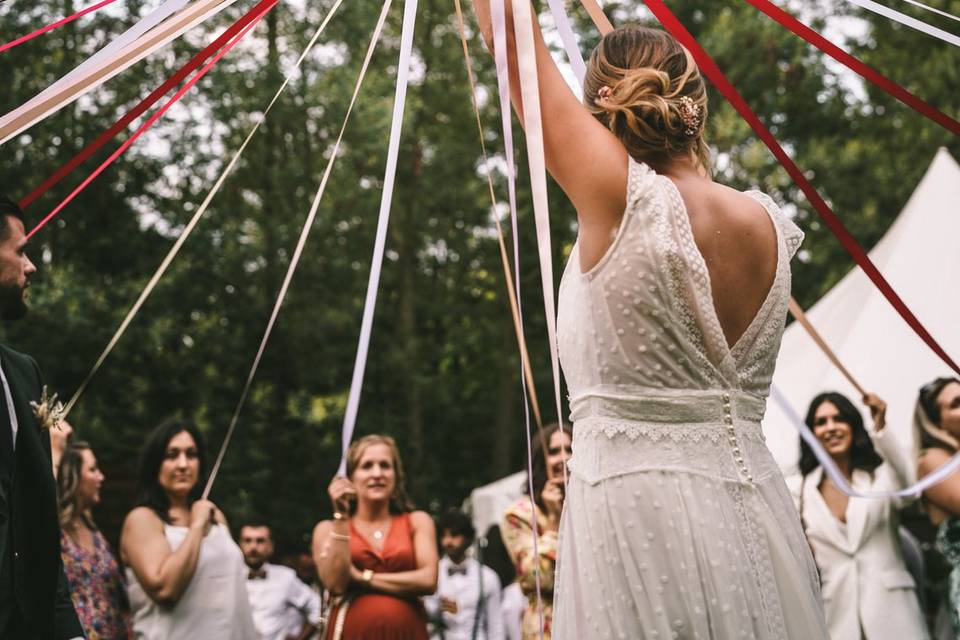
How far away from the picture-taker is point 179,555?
5430 mm

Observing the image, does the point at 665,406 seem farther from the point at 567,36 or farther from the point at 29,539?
the point at 29,539

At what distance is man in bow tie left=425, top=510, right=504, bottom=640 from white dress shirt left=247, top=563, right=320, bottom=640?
991mm

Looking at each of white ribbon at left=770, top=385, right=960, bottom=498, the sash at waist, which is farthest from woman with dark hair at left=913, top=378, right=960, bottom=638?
the sash at waist

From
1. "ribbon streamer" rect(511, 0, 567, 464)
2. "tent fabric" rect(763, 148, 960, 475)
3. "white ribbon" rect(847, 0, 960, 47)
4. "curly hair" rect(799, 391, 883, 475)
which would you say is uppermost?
"tent fabric" rect(763, 148, 960, 475)

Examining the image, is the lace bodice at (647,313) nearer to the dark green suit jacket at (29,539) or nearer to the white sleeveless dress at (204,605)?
the dark green suit jacket at (29,539)

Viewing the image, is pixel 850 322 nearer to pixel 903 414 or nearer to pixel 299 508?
pixel 903 414

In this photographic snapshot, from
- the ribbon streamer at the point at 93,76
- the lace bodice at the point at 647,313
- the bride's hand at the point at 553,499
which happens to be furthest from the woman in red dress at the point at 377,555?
the lace bodice at the point at 647,313

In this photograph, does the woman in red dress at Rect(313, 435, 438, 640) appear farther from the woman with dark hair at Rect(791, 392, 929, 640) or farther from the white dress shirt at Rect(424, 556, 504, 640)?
the white dress shirt at Rect(424, 556, 504, 640)

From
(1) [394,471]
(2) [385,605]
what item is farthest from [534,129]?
(1) [394,471]

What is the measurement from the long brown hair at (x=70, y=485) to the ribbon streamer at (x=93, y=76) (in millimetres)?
2640

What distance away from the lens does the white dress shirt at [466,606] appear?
376 inches

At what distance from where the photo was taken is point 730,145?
17.4 metres

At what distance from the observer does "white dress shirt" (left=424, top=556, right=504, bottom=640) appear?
954cm

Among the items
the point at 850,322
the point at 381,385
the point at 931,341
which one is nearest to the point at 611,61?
the point at 931,341
